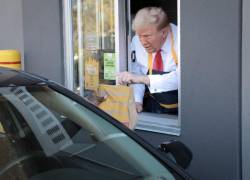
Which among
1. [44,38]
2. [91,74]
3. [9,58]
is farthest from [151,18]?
[9,58]

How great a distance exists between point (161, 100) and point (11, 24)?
301 centimetres

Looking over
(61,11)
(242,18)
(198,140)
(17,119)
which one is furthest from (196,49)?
(17,119)

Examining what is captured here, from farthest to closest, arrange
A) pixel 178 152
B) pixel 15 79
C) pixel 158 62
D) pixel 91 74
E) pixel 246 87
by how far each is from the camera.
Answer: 1. pixel 91 74
2. pixel 158 62
3. pixel 246 87
4. pixel 178 152
5. pixel 15 79

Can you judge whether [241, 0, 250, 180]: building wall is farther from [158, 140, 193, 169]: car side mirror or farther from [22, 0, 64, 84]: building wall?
[22, 0, 64, 84]: building wall

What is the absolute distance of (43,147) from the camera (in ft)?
9.91

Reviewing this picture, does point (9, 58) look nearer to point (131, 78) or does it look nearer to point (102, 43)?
point (102, 43)

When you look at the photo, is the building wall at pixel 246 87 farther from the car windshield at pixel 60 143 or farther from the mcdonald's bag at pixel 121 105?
the car windshield at pixel 60 143

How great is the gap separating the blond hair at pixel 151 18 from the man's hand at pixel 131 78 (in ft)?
1.87

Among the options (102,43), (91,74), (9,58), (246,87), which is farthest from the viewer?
(9,58)

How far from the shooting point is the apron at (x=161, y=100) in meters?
6.12

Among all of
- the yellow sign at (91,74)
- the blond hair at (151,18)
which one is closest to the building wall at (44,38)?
the yellow sign at (91,74)

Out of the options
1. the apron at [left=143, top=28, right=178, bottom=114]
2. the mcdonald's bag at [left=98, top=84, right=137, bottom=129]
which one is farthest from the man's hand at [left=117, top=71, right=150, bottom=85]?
the mcdonald's bag at [left=98, top=84, right=137, bottom=129]

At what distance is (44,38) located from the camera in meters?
7.45

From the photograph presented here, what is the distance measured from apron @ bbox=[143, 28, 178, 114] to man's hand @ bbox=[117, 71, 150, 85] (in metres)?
0.11
